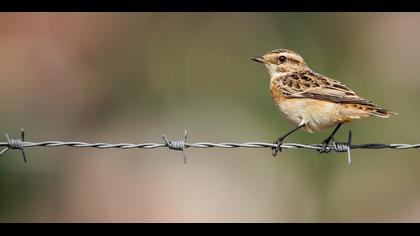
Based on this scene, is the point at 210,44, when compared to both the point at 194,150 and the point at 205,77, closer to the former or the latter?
the point at 205,77

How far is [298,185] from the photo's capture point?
16.5m

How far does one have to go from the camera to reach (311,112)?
34.8 feet

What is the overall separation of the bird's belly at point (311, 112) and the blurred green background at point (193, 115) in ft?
13.9

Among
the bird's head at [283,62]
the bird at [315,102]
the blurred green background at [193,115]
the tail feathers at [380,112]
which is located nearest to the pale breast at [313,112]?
the bird at [315,102]

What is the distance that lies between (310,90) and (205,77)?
10.5 meters

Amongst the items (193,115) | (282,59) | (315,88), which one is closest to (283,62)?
(282,59)

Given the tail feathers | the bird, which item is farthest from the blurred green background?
the tail feathers

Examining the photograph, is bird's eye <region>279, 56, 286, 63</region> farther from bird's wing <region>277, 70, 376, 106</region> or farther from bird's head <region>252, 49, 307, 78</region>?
bird's wing <region>277, 70, 376, 106</region>

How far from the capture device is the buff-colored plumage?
10.1 meters

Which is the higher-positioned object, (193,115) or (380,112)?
(193,115)

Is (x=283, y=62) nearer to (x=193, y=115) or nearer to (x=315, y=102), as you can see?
(x=315, y=102)

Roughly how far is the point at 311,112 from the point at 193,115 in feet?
29.9

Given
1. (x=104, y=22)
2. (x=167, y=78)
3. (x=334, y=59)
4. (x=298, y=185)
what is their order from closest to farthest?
1. (x=298, y=185)
2. (x=334, y=59)
3. (x=167, y=78)
4. (x=104, y=22)
